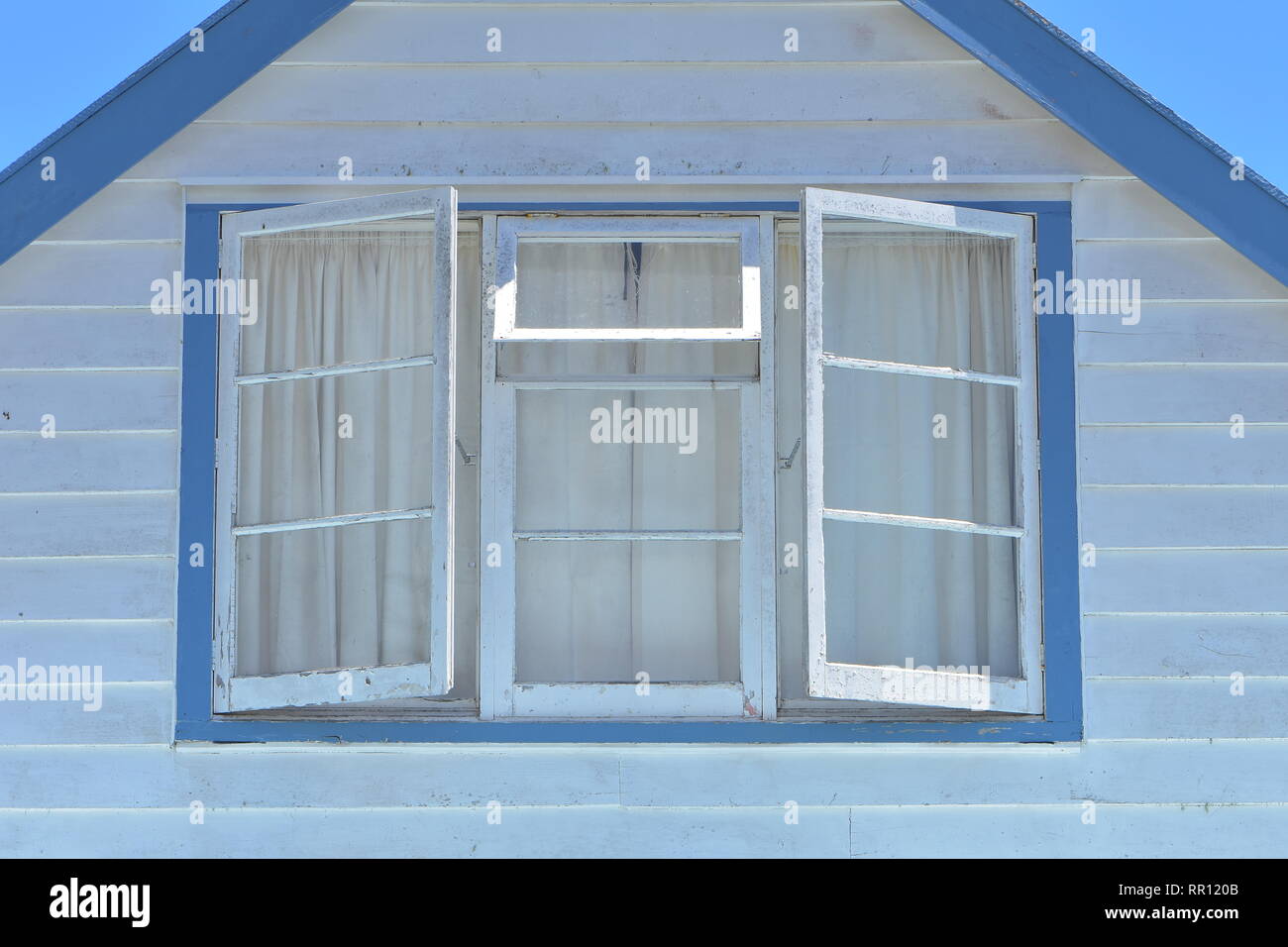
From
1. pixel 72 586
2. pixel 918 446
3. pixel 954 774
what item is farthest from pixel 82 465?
pixel 954 774

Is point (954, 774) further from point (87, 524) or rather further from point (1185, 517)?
point (87, 524)

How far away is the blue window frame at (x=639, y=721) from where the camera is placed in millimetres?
3531

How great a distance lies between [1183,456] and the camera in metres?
3.61

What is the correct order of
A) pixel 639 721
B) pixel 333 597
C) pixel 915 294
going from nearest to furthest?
pixel 639 721
pixel 333 597
pixel 915 294

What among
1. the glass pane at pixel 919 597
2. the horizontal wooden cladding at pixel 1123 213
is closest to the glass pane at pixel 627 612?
the glass pane at pixel 919 597

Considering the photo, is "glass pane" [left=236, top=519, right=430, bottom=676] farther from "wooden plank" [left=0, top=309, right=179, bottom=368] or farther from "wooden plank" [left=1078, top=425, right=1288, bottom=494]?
"wooden plank" [left=1078, top=425, right=1288, bottom=494]

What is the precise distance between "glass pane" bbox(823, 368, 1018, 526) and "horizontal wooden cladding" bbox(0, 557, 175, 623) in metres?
1.77

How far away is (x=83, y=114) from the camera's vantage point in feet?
11.7

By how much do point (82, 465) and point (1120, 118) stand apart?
2805mm

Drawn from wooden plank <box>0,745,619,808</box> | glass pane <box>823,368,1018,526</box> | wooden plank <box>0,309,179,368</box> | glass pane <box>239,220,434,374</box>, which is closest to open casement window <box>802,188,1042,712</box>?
glass pane <box>823,368,1018,526</box>

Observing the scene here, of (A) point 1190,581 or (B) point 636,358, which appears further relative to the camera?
(B) point 636,358

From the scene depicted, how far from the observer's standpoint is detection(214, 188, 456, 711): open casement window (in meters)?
3.58

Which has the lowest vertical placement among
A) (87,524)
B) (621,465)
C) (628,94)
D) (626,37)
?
(87,524)
